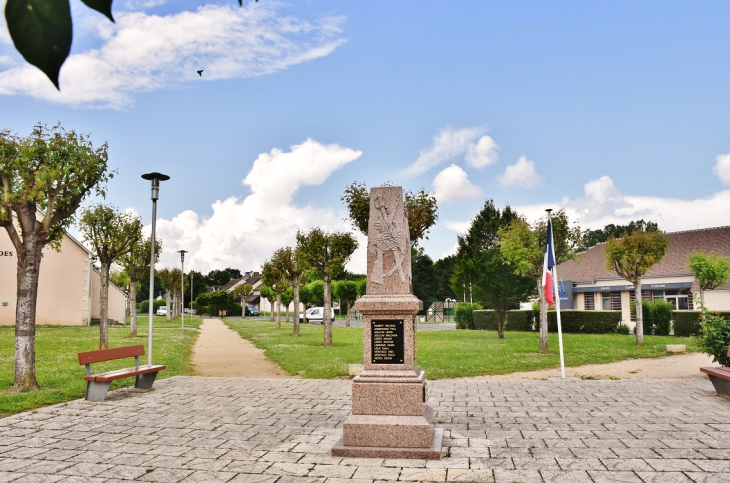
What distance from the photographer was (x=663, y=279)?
1309 inches

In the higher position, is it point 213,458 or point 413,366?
point 413,366

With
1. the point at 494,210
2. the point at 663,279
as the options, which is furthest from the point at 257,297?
the point at 663,279

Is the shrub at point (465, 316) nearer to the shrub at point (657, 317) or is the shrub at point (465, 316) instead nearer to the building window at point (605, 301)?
the building window at point (605, 301)

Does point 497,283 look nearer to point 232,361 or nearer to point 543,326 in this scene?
point 543,326

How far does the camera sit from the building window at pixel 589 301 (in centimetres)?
3771

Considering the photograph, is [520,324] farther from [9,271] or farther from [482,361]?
[9,271]

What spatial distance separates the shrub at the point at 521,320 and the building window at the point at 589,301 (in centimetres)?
702

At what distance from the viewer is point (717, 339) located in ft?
37.4

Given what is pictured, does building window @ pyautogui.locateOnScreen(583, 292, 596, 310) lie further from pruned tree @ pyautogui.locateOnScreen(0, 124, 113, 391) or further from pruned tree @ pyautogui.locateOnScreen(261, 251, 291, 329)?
pruned tree @ pyautogui.locateOnScreen(0, 124, 113, 391)

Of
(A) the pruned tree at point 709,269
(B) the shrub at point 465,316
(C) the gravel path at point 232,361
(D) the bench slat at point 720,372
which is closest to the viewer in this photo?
(D) the bench slat at point 720,372

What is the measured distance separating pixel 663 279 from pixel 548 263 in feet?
Result: 76.1

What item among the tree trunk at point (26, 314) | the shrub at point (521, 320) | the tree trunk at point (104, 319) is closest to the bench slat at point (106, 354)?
the tree trunk at point (26, 314)

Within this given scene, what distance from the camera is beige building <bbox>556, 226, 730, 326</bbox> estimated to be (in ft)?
104

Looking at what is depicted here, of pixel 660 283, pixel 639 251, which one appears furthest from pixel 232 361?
pixel 660 283
